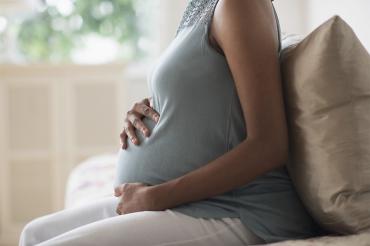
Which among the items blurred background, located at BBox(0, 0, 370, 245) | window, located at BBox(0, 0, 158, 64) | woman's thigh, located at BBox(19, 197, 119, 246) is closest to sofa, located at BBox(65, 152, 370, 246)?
woman's thigh, located at BBox(19, 197, 119, 246)

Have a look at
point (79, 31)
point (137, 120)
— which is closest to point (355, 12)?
point (137, 120)

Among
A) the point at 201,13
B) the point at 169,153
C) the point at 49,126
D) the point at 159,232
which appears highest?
the point at 201,13

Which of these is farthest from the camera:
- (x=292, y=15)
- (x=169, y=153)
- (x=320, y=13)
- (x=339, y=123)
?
(x=292, y=15)

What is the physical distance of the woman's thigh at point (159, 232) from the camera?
0.99 metres

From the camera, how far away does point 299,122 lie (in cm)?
105

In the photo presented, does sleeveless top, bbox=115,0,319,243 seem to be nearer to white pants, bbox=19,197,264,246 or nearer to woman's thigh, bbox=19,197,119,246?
white pants, bbox=19,197,264,246

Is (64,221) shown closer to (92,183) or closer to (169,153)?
(169,153)

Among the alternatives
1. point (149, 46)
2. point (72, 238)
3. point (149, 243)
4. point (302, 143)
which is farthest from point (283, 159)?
point (149, 46)

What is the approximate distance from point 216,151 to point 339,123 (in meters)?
0.23

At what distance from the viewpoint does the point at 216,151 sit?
1.08 m

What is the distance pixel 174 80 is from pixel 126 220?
0.29 metres

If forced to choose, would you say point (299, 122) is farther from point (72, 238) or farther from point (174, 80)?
point (72, 238)

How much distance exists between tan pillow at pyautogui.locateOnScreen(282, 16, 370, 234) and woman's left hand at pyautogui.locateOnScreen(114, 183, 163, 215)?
30 cm

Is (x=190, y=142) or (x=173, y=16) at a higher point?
(x=173, y=16)
